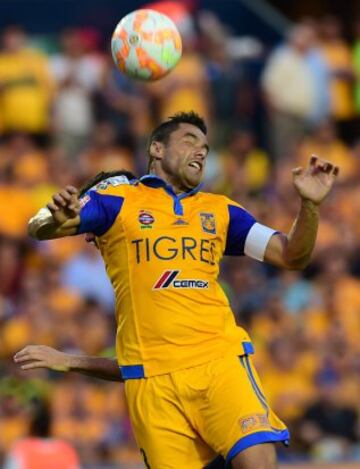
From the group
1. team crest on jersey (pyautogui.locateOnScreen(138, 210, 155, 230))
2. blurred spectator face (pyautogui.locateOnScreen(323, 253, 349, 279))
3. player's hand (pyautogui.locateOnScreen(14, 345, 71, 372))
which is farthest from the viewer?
blurred spectator face (pyautogui.locateOnScreen(323, 253, 349, 279))

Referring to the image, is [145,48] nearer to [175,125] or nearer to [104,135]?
[175,125]

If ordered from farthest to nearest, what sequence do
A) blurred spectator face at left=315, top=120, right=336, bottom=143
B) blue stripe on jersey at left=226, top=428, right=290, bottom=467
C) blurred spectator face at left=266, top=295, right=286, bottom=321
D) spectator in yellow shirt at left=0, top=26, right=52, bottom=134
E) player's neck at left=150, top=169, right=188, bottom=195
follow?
1. blurred spectator face at left=315, top=120, right=336, bottom=143
2. spectator in yellow shirt at left=0, top=26, right=52, bottom=134
3. blurred spectator face at left=266, top=295, right=286, bottom=321
4. player's neck at left=150, top=169, right=188, bottom=195
5. blue stripe on jersey at left=226, top=428, right=290, bottom=467

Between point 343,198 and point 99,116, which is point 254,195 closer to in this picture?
point 343,198

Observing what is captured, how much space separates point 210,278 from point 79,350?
5345 millimetres

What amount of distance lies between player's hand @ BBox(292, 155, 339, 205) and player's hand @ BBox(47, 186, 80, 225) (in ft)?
3.37

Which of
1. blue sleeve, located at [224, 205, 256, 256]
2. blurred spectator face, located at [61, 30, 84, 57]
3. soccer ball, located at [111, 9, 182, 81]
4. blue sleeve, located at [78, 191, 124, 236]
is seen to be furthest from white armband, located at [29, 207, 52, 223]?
blurred spectator face, located at [61, 30, 84, 57]

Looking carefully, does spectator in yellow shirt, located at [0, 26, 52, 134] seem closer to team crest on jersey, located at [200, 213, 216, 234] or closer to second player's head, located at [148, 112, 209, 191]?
second player's head, located at [148, 112, 209, 191]

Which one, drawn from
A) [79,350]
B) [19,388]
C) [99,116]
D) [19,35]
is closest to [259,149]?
[99,116]

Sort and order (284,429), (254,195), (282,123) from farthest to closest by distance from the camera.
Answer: (282,123) → (254,195) → (284,429)

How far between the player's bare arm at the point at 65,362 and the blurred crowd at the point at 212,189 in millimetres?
3719

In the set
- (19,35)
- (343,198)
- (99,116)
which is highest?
(19,35)

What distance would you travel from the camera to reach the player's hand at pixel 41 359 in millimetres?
6688

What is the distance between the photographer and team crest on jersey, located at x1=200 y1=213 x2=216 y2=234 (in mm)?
6625

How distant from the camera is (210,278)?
21.6 feet
